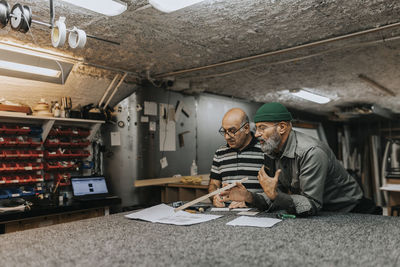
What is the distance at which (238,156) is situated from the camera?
9.27 feet

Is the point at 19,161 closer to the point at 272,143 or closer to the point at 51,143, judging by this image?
the point at 51,143

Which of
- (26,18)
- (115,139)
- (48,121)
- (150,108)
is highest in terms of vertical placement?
(26,18)

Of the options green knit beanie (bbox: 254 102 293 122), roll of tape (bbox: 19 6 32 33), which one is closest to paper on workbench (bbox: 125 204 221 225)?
green knit beanie (bbox: 254 102 293 122)

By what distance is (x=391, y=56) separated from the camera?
404cm

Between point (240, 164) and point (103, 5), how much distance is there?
1.62 meters

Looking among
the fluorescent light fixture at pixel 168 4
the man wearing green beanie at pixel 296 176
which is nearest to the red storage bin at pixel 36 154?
the fluorescent light fixture at pixel 168 4

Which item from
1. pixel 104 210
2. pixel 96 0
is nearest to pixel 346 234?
pixel 96 0

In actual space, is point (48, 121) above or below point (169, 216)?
above

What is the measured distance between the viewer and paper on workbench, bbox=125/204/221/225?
1813mm

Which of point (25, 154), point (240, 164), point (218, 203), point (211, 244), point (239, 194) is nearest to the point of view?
point (211, 244)

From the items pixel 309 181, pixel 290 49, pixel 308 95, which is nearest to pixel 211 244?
pixel 309 181

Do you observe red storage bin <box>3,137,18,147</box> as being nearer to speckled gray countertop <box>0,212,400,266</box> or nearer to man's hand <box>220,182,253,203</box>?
speckled gray countertop <box>0,212,400,266</box>

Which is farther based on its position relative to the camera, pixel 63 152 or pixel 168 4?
pixel 63 152

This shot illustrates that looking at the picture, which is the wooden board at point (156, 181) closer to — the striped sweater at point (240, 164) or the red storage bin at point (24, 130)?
the red storage bin at point (24, 130)
